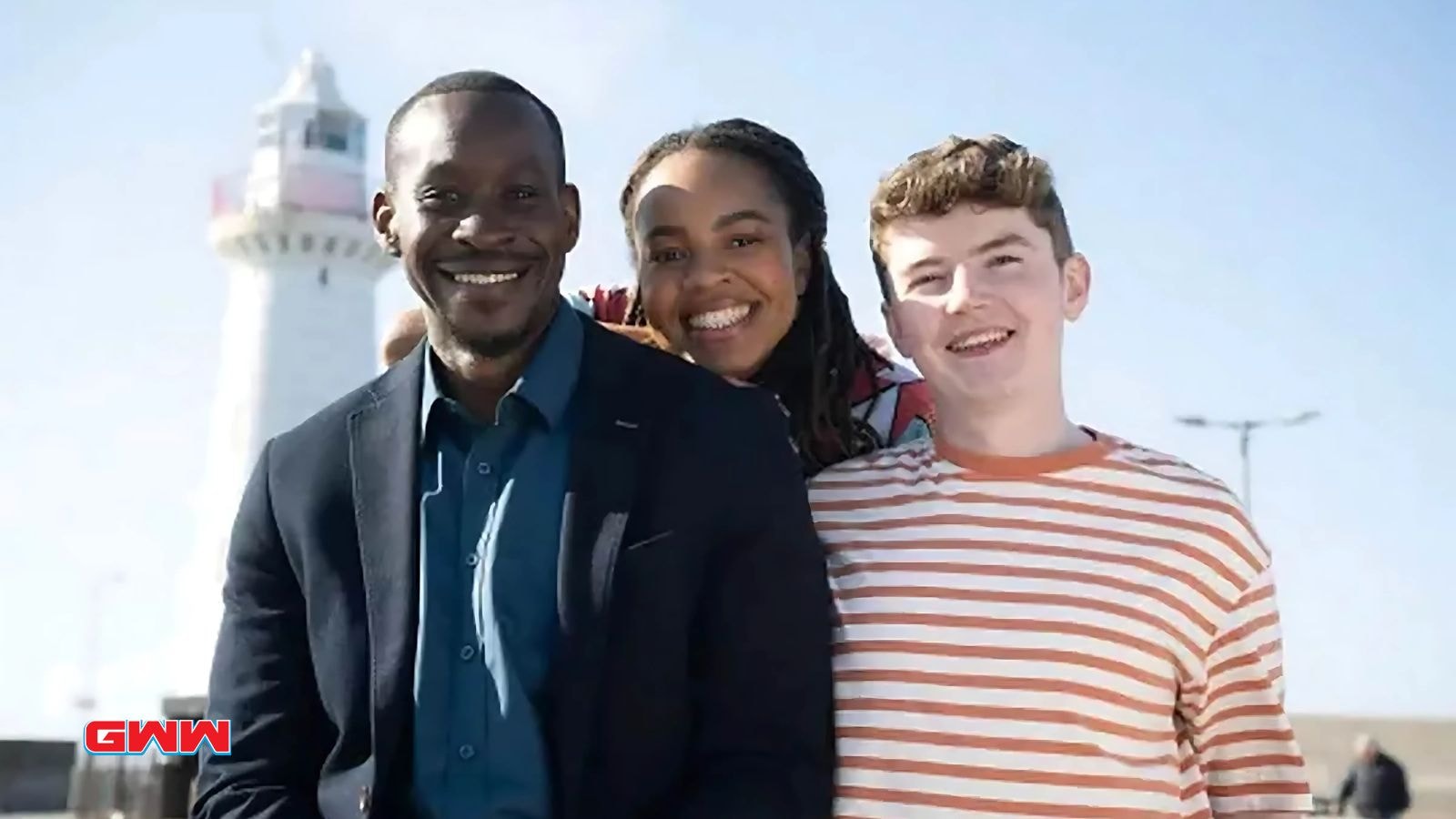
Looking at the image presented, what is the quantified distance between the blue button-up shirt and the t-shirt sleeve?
117cm

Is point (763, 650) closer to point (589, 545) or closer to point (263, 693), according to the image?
point (589, 545)

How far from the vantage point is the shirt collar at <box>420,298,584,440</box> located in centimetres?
287

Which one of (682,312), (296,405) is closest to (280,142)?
(296,405)

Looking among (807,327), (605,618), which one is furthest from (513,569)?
(807,327)

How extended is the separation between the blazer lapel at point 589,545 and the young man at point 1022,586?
509 millimetres

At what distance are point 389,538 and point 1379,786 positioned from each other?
14037 mm

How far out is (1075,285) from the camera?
10.8 feet

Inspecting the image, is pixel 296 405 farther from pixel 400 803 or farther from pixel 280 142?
pixel 400 803

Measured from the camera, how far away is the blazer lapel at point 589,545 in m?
2.65

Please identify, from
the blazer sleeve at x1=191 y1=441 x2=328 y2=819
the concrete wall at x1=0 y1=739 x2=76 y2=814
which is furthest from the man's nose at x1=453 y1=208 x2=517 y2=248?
the concrete wall at x1=0 y1=739 x2=76 y2=814

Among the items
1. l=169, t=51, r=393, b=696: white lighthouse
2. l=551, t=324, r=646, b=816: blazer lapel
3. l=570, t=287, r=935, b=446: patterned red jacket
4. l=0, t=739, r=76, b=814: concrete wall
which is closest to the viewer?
l=551, t=324, r=646, b=816: blazer lapel

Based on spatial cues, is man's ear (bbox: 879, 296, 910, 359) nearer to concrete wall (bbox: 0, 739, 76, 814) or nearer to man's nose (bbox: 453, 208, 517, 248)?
man's nose (bbox: 453, 208, 517, 248)

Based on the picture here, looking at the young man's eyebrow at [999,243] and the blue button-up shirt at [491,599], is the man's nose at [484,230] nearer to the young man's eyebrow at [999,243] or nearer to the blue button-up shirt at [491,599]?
the blue button-up shirt at [491,599]

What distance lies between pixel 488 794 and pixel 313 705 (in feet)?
1.54
